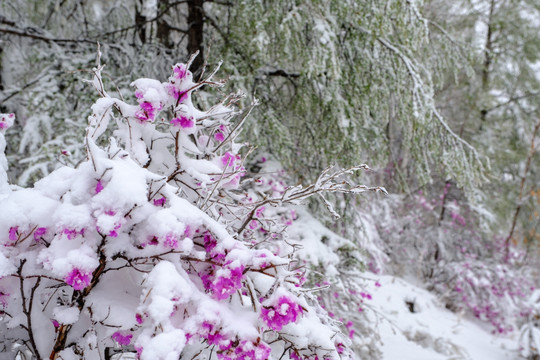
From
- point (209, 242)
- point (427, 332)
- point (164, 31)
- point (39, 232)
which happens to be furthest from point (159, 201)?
point (427, 332)

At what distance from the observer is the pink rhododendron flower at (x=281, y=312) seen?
3.23 ft

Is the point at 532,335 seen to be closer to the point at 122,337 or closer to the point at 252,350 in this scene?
the point at 252,350

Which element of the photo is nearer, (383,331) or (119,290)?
(119,290)

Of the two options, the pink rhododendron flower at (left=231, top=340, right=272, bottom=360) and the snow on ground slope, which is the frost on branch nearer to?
the pink rhododendron flower at (left=231, top=340, right=272, bottom=360)

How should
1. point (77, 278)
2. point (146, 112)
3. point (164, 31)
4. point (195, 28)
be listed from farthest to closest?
1. point (164, 31)
2. point (195, 28)
3. point (146, 112)
4. point (77, 278)

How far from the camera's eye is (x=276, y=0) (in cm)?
281

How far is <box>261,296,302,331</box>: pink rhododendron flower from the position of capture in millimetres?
984

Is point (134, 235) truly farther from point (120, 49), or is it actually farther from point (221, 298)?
point (120, 49)

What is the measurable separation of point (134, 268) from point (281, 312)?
1.42ft

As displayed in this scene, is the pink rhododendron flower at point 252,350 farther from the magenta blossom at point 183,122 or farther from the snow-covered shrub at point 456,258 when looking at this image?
the snow-covered shrub at point 456,258

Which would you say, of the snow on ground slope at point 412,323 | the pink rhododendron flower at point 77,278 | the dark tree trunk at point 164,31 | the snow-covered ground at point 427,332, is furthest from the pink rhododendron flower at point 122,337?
the snow-covered ground at point 427,332

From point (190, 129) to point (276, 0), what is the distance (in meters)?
1.97

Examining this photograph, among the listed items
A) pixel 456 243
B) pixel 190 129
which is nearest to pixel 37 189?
pixel 190 129

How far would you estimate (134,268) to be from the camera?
106 centimetres
